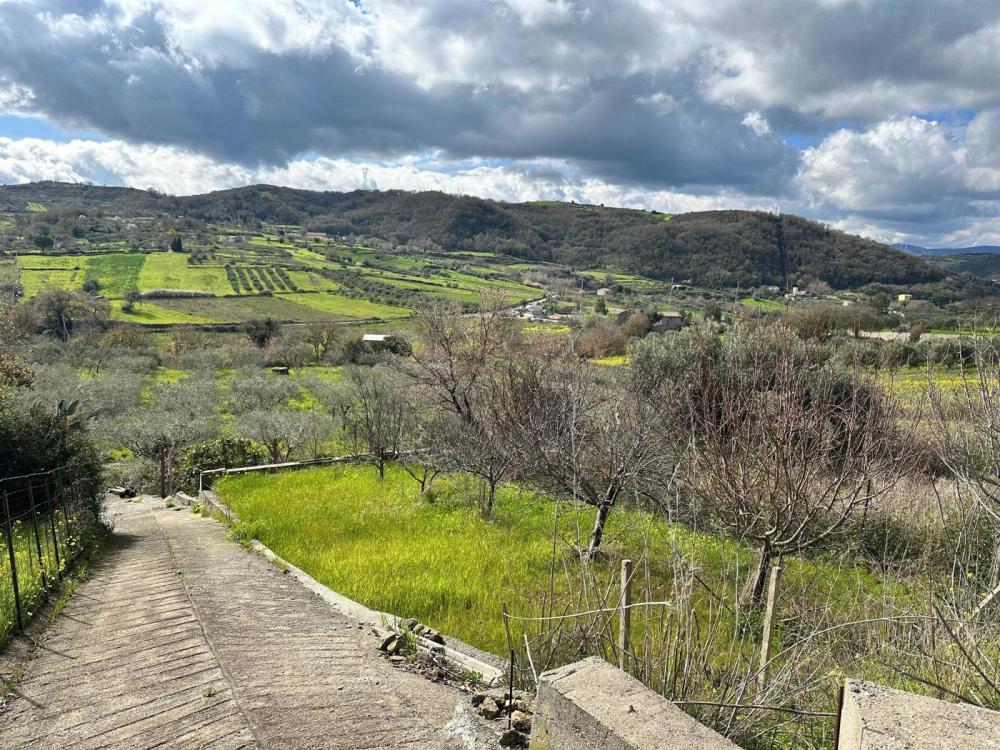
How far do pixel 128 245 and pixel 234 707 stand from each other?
132796 mm

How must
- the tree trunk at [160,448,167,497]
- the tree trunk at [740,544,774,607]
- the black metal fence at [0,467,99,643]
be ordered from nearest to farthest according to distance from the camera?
the black metal fence at [0,467,99,643], the tree trunk at [740,544,774,607], the tree trunk at [160,448,167,497]

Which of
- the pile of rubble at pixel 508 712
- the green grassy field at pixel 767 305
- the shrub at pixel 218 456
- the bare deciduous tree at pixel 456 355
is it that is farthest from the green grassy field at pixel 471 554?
the green grassy field at pixel 767 305

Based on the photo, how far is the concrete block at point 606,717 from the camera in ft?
8.66

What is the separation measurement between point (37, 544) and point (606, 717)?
725 cm

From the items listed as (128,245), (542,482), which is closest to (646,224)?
(128,245)

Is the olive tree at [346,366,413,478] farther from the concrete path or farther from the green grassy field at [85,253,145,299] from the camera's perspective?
the green grassy field at [85,253,145,299]

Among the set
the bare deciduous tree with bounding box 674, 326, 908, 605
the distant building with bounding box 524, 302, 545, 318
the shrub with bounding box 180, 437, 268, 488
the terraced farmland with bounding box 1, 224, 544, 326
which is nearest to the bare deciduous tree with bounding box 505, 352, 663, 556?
the bare deciduous tree with bounding box 674, 326, 908, 605

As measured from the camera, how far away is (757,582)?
824 centimetres

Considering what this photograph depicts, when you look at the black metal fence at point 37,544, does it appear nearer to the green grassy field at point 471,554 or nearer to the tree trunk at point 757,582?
the green grassy field at point 471,554

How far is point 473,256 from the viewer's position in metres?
139

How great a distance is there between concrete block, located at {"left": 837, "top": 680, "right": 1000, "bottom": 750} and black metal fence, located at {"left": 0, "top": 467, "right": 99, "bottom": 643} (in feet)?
22.1

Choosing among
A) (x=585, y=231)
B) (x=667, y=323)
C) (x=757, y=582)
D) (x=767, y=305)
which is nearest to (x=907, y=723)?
(x=757, y=582)

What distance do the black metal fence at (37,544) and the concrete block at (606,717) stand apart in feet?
17.5

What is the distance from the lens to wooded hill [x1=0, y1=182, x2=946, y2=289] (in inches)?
3487
